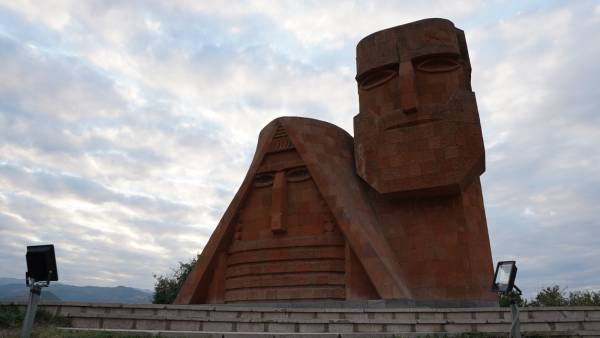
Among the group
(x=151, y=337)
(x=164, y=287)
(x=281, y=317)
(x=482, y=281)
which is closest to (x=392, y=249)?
(x=482, y=281)

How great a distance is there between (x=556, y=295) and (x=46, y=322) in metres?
26.7

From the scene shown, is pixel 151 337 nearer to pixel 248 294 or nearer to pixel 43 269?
pixel 43 269

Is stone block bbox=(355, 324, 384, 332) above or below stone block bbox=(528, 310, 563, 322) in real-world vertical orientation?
below

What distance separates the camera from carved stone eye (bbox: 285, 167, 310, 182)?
15094 millimetres

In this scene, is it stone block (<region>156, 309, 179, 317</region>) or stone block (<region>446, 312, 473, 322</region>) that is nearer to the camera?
stone block (<region>446, 312, 473, 322</region>)

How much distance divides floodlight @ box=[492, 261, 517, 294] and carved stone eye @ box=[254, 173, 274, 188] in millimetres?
10401

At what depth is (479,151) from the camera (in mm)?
13344

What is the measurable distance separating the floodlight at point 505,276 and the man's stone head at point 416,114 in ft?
24.9

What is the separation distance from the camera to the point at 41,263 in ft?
19.0

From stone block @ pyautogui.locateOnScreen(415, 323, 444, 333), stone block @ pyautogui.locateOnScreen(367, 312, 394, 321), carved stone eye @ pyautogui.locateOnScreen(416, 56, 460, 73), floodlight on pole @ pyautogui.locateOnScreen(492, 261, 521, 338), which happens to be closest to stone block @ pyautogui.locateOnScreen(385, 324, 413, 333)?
stone block @ pyautogui.locateOnScreen(415, 323, 444, 333)

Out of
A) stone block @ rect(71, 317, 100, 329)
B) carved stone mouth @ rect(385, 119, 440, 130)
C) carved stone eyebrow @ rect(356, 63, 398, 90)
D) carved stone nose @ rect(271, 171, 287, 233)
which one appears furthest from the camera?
carved stone eyebrow @ rect(356, 63, 398, 90)

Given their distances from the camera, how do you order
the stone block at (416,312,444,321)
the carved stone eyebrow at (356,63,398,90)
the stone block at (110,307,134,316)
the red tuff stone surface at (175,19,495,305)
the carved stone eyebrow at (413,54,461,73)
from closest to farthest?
1. the stone block at (416,312,444,321)
2. the stone block at (110,307,134,316)
3. the red tuff stone surface at (175,19,495,305)
4. the carved stone eyebrow at (413,54,461,73)
5. the carved stone eyebrow at (356,63,398,90)

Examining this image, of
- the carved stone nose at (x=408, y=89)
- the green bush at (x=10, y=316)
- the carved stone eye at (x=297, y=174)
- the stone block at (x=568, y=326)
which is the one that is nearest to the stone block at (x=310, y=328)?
the stone block at (x=568, y=326)

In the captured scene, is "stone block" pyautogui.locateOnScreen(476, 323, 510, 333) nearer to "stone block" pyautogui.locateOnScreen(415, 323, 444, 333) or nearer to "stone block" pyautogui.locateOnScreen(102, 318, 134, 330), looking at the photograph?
"stone block" pyautogui.locateOnScreen(415, 323, 444, 333)
